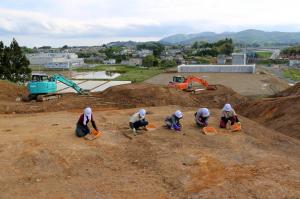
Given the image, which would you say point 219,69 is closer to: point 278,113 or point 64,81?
point 64,81

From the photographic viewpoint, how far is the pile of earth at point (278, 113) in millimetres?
19036

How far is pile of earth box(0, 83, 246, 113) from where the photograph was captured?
23422mm

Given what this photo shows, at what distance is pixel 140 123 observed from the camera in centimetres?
1473

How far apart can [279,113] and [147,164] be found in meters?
12.0

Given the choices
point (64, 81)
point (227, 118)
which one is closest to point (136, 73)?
point (64, 81)

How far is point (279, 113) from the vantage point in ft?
70.1

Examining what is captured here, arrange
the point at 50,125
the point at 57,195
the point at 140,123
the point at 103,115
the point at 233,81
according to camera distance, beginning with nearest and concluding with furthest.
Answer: the point at 57,195 < the point at 140,123 < the point at 50,125 < the point at 103,115 < the point at 233,81

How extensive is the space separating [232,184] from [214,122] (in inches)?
288

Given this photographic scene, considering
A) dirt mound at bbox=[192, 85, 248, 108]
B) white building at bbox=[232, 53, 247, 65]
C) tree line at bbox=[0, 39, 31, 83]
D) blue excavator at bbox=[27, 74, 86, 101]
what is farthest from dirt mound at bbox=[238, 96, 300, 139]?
white building at bbox=[232, 53, 247, 65]

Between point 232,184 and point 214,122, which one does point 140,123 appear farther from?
point 232,184

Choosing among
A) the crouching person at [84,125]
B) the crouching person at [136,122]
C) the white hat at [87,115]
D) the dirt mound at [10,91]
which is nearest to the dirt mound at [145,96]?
the dirt mound at [10,91]

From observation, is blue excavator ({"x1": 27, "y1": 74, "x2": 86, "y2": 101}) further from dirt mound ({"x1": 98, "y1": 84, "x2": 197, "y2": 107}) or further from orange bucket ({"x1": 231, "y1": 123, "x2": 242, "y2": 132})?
orange bucket ({"x1": 231, "y1": 123, "x2": 242, "y2": 132})

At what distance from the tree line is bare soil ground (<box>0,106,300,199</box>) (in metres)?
28.0

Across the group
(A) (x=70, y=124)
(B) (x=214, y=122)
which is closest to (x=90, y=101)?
(A) (x=70, y=124)
